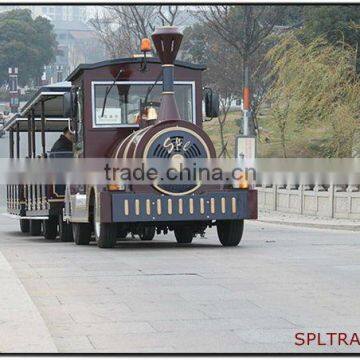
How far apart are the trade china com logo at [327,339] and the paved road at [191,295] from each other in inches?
3.9

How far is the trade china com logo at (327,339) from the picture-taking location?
9.09m

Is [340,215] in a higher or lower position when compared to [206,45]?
lower

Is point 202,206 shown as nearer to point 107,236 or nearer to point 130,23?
point 107,236

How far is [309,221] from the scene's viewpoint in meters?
31.4

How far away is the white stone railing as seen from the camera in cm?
3250

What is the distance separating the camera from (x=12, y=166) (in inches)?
1117

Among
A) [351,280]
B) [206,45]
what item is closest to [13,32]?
[206,45]

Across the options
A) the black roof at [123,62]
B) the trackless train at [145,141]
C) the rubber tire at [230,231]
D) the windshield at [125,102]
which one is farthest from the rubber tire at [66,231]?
the rubber tire at [230,231]

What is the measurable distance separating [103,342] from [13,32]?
99337 millimetres

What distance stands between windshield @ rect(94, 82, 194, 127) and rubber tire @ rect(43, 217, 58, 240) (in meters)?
5.25

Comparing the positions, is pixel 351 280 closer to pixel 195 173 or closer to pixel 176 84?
pixel 195 173

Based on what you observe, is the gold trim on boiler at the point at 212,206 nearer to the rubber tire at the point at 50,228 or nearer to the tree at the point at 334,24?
the rubber tire at the point at 50,228

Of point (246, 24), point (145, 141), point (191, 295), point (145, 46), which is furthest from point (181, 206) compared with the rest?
point (246, 24)

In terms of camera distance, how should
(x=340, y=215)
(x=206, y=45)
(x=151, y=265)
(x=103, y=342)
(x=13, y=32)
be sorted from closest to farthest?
(x=103, y=342)
(x=151, y=265)
(x=340, y=215)
(x=206, y=45)
(x=13, y=32)
